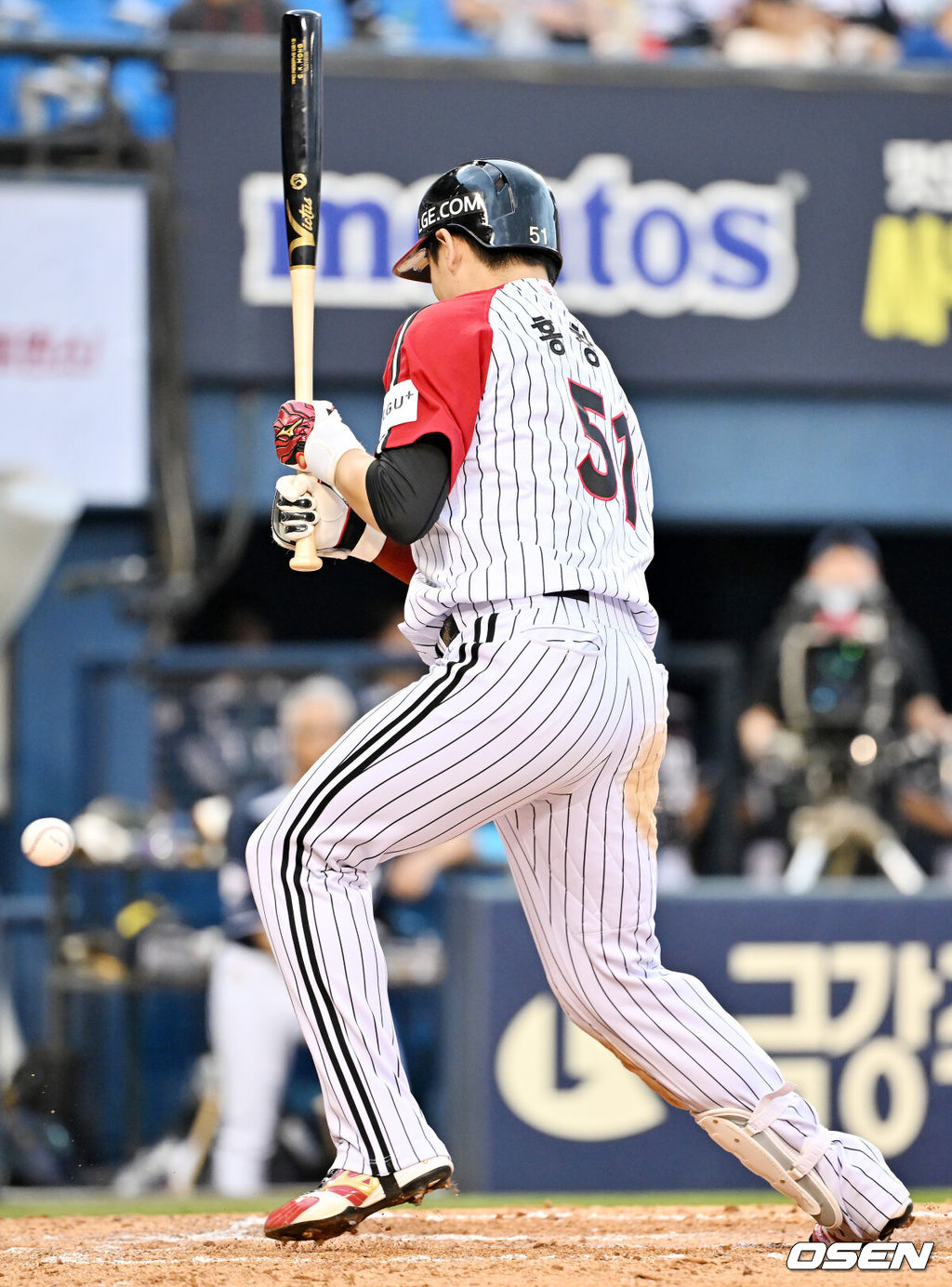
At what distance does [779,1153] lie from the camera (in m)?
3.07

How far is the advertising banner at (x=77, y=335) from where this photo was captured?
299 inches

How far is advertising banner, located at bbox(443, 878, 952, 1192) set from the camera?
551 cm

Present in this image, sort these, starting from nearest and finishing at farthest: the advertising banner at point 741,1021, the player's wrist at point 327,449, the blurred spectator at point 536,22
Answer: the player's wrist at point 327,449
the advertising banner at point 741,1021
the blurred spectator at point 536,22

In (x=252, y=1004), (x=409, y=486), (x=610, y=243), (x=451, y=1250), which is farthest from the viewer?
(x=610, y=243)

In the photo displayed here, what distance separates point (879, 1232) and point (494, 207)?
186 centimetres

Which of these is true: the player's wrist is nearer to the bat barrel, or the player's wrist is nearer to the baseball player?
the baseball player

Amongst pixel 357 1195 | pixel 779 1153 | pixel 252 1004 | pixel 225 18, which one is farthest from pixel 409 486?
pixel 225 18

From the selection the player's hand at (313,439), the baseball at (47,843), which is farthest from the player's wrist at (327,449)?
the baseball at (47,843)

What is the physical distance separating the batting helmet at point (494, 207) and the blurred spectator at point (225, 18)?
519 centimetres

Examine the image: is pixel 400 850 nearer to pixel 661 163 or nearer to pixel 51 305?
pixel 51 305

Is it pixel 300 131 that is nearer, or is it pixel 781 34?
pixel 300 131

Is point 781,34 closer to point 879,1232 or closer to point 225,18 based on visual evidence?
point 225,18

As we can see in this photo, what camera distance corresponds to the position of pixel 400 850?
304 cm

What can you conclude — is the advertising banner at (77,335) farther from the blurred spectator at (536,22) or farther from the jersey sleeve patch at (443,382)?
the jersey sleeve patch at (443,382)
